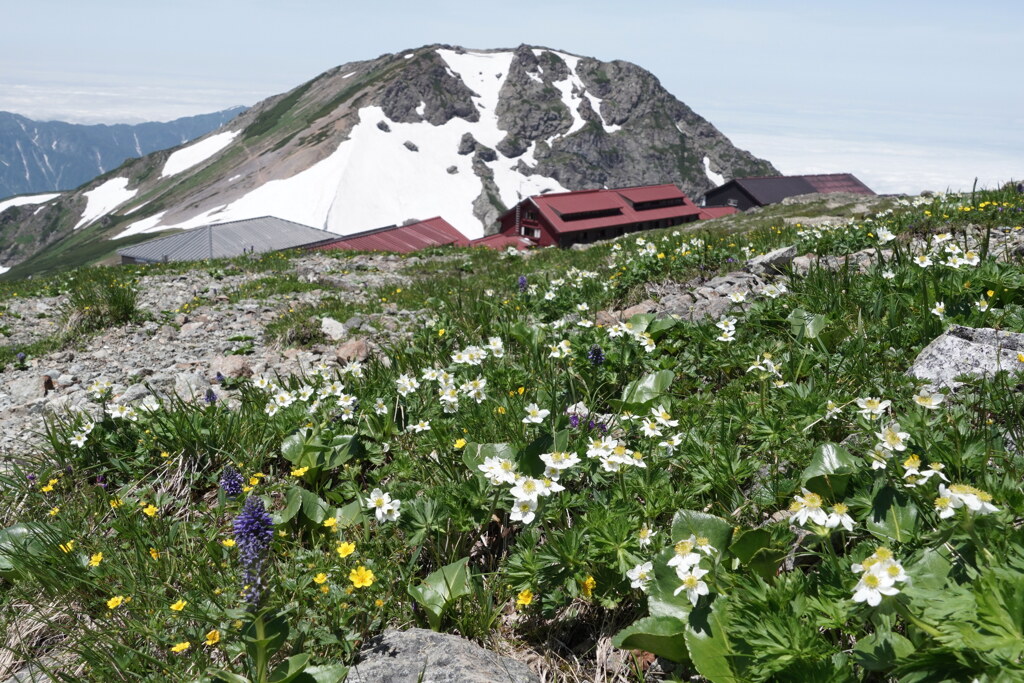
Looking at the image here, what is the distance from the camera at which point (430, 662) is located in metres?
2.80

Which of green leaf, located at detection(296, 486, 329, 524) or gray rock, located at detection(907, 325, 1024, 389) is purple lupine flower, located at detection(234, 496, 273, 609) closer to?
green leaf, located at detection(296, 486, 329, 524)

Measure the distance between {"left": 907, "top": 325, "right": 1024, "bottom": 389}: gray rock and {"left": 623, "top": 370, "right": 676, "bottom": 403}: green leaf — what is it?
64.9 inches

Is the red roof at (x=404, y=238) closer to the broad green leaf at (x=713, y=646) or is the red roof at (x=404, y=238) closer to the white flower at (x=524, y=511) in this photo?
the white flower at (x=524, y=511)

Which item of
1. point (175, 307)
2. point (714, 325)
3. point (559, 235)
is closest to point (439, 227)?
point (559, 235)

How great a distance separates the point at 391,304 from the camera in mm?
11734

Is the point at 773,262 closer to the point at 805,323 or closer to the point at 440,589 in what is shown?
the point at 805,323

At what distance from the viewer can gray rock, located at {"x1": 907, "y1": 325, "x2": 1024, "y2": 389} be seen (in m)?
4.03

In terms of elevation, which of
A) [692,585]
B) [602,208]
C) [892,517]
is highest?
[602,208]

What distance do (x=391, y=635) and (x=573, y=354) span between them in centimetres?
305

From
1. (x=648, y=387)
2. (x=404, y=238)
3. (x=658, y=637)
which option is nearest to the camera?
(x=658, y=637)

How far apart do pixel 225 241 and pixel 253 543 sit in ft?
190

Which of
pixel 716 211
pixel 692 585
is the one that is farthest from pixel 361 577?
pixel 716 211

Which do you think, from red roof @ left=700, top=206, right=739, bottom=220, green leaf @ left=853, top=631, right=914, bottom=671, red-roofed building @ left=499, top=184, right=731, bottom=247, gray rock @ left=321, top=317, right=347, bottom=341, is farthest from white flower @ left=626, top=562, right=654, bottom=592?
red roof @ left=700, top=206, right=739, bottom=220

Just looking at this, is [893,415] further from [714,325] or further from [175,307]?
[175,307]
